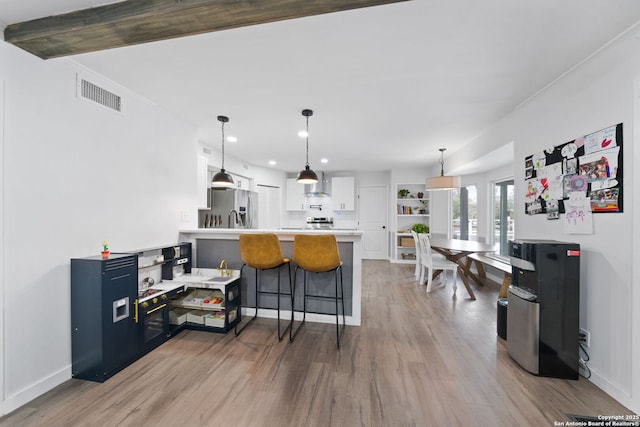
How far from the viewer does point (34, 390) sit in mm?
1830

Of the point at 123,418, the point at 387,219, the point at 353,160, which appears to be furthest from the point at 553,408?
the point at 387,219

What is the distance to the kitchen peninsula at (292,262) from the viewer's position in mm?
3047

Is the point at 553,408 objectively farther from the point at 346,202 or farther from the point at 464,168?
the point at 346,202

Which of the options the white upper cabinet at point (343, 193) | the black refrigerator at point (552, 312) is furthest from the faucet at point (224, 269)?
the white upper cabinet at point (343, 193)

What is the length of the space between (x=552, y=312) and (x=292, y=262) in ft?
8.23

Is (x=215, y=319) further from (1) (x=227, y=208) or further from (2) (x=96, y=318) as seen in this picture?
(1) (x=227, y=208)

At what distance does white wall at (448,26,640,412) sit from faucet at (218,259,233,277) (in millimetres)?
3465

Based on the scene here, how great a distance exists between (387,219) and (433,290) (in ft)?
10.3

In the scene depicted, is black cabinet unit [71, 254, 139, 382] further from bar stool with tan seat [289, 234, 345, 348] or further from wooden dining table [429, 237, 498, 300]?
wooden dining table [429, 237, 498, 300]

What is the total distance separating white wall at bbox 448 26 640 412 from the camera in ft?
5.75

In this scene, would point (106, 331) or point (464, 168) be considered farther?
point (464, 168)

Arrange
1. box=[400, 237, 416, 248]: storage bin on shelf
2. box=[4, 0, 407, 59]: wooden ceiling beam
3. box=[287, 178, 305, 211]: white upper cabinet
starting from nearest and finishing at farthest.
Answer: box=[4, 0, 407, 59]: wooden ceiling beam
box=[400, 237, 416, 248]: storage bin on shelf
box=[287, 178, 305, 211]: white upper cabinet

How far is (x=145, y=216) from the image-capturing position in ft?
9.14

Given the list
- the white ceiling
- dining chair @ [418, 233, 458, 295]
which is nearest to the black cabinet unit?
the white ceiling
